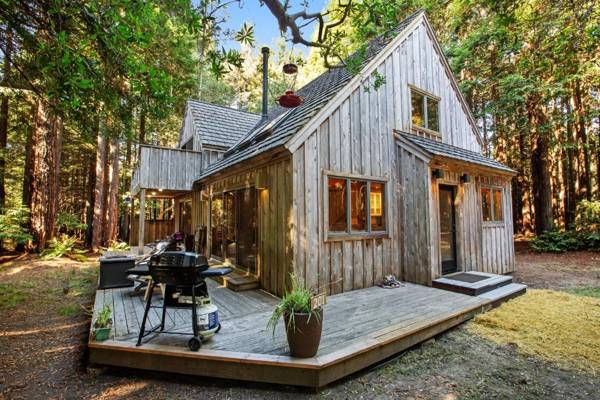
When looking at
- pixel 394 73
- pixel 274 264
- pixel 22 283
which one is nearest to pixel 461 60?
pixel 394 73

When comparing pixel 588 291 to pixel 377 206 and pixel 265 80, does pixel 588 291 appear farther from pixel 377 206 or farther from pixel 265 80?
pixel 265 80

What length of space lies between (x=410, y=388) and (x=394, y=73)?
652 centimetres

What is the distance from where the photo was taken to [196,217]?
34.6 feet

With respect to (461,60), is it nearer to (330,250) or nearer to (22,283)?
(330,250)

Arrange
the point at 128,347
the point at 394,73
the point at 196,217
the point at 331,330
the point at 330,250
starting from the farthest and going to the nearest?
the point at 196,217 → the point at 394,73 → the point at 330,250 → the point at 331,330 → the point at 128,347

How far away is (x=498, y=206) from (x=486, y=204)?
0.66 m

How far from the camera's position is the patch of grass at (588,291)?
5991 millimetres

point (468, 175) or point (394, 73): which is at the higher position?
point (394, 73)

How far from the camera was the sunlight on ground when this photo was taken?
3.53m

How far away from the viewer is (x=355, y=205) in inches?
231

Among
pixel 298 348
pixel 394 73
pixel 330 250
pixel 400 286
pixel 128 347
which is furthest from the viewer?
pixel 394 73

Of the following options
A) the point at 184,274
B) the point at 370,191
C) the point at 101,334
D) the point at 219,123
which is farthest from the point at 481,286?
the point at 219,123

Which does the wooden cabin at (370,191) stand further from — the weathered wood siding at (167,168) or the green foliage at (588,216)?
the green foliage at (588,216)

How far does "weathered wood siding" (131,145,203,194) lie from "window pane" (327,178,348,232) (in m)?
6.32
